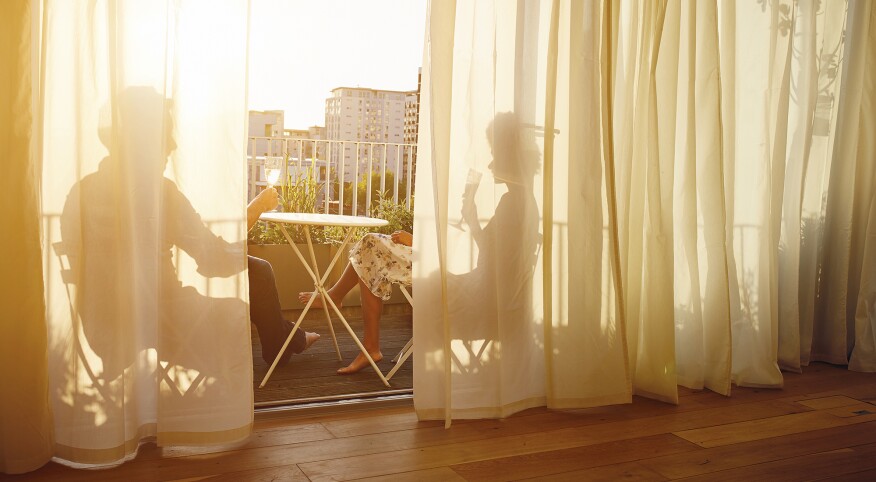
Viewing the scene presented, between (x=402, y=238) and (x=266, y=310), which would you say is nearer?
(x=266, y=310)

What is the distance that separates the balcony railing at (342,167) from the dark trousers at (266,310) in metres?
2.29

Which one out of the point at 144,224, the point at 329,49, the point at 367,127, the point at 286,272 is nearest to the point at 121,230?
the point at 144,224

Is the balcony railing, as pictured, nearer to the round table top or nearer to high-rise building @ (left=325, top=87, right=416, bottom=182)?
high-rise building @ (left=325, top=87, right=416, bottom=182)

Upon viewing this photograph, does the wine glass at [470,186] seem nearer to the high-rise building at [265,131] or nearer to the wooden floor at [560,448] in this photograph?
the wooden floor at [560,448]

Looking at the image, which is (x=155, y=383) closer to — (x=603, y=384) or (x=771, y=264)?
(x=603, y=384)

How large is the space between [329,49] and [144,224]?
154 inches

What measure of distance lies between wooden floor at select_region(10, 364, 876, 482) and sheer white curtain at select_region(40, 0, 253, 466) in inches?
6.1

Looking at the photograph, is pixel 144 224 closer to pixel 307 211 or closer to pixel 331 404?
pixel 331 404

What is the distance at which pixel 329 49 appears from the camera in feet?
18.9

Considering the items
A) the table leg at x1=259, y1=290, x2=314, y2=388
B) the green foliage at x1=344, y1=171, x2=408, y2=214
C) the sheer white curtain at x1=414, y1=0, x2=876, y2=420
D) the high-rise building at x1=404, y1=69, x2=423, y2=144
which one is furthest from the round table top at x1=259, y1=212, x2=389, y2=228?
the high-rise building at x1=404, y1=69, x2=423, y2=144

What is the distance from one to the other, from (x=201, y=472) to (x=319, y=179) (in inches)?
162

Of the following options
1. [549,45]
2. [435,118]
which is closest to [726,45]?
[549,45]

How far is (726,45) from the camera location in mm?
3066

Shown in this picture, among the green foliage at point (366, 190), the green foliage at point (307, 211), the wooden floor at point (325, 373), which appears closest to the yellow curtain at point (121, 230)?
the wooden floor at point (325, 373)
